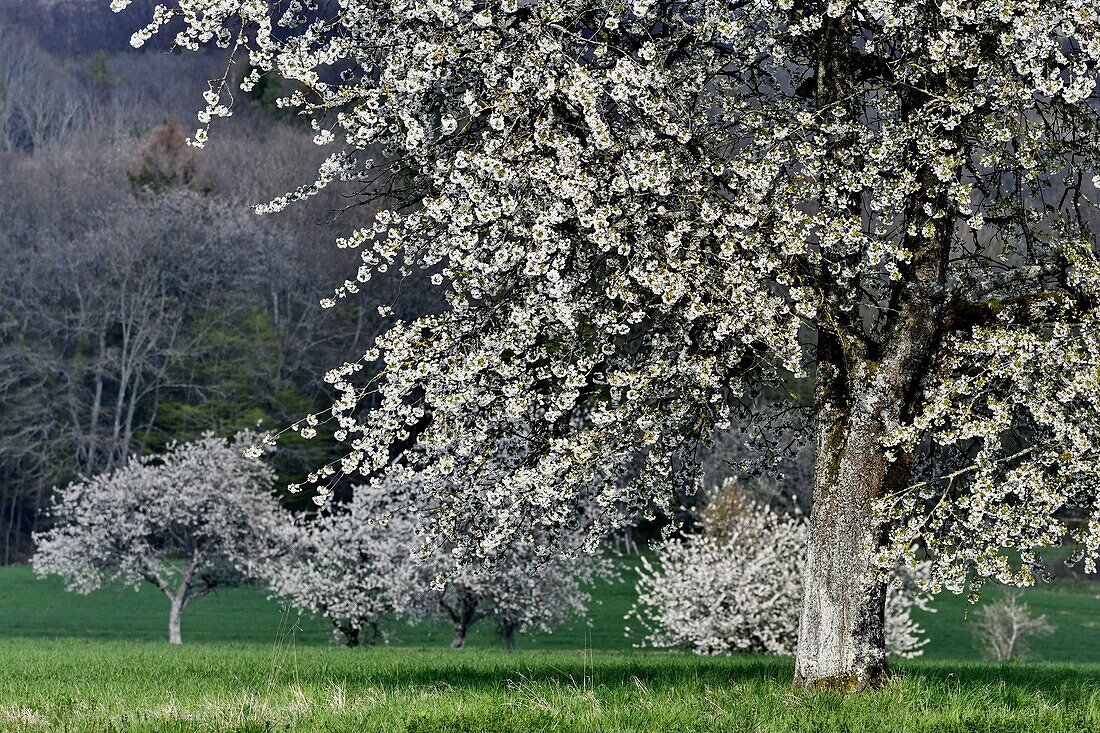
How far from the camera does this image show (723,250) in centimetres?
786

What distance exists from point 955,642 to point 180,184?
1779 inches

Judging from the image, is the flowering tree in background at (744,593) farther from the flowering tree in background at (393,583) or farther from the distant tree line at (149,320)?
the distant tree line at (149,320)

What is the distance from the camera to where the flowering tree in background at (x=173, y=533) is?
25.1 metres

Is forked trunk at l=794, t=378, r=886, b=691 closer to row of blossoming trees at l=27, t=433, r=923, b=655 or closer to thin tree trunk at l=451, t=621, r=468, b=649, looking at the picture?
row of blossoming trees at l=27, t=433, r=923, b=655

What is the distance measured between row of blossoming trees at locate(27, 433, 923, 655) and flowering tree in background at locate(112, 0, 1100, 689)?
12010 mm

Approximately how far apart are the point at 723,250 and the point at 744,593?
14.4 metres

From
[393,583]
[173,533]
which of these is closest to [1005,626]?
[393,583]

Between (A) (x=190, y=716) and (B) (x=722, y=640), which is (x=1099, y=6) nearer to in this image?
(A) (x=190, y=716)

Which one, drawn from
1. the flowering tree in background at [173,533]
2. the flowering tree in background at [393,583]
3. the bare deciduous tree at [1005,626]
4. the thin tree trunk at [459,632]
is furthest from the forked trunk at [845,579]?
the bare deciduous tree at [1005,626]

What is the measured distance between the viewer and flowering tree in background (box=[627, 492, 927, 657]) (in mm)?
20828

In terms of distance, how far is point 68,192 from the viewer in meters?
58.9

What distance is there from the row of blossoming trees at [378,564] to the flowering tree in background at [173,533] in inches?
1.3

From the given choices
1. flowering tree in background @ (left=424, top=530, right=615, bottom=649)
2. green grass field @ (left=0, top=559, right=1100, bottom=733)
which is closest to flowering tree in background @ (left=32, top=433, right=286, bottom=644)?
flowering tree in background @ (left=424, top=530, right=615, bottom=649)

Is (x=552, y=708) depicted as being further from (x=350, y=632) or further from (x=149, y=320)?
(x=149, y=320)
